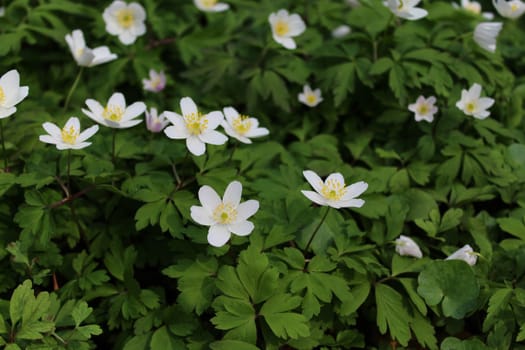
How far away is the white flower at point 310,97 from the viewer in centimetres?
368

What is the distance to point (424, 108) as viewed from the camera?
11.2ft

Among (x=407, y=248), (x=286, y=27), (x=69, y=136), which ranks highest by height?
(x=69, y=136)

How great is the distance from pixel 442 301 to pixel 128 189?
1.70 metres

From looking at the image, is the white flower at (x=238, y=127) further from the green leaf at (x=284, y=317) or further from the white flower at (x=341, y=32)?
the white flower at (x=341, y=32)

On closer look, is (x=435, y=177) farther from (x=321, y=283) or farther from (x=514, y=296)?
(x=321, y=283)

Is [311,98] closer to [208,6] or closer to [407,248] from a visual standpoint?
[208,6]

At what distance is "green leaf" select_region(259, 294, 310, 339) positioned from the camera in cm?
235

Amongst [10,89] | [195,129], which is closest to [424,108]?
[195,129]

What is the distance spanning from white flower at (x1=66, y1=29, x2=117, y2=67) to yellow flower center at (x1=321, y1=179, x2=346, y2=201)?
61.0 inches

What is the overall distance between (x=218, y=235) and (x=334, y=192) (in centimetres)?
56

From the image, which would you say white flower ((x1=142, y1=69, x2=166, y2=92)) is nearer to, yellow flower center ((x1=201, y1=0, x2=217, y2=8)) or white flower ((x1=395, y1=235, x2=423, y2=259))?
yellow flower center ((x1=201, y1=0, x2=217, y2=8))

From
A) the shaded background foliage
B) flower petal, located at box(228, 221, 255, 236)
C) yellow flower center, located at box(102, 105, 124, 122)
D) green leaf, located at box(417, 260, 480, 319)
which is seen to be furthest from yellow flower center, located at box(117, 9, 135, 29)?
green leaf, located at box(417, 260, 480, 319)

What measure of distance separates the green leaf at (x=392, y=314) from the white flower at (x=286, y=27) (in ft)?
5.85

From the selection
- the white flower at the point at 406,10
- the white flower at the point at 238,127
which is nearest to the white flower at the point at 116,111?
the white flower at the point at 238,127
